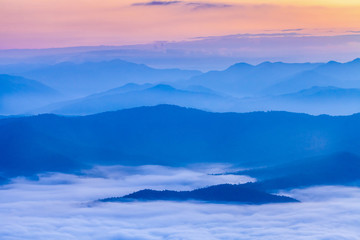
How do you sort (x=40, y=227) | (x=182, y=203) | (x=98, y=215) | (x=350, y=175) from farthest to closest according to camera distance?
(x=350, y=175)
(x=182, y=203)
(x=98, y=215)
(x=40, y=227)

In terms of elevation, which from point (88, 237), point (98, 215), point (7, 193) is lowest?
point (88, 237)

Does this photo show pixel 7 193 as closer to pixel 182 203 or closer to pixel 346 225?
pixel 182 203

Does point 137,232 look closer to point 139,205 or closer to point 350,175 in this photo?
point 139,205

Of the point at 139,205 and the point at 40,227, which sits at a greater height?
the point at 139,205

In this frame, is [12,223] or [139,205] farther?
[139,205]

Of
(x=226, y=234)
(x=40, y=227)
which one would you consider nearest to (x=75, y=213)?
(x=40, y=227)

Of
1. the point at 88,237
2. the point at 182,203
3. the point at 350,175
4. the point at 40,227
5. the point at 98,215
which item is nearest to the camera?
the point at 88,237
